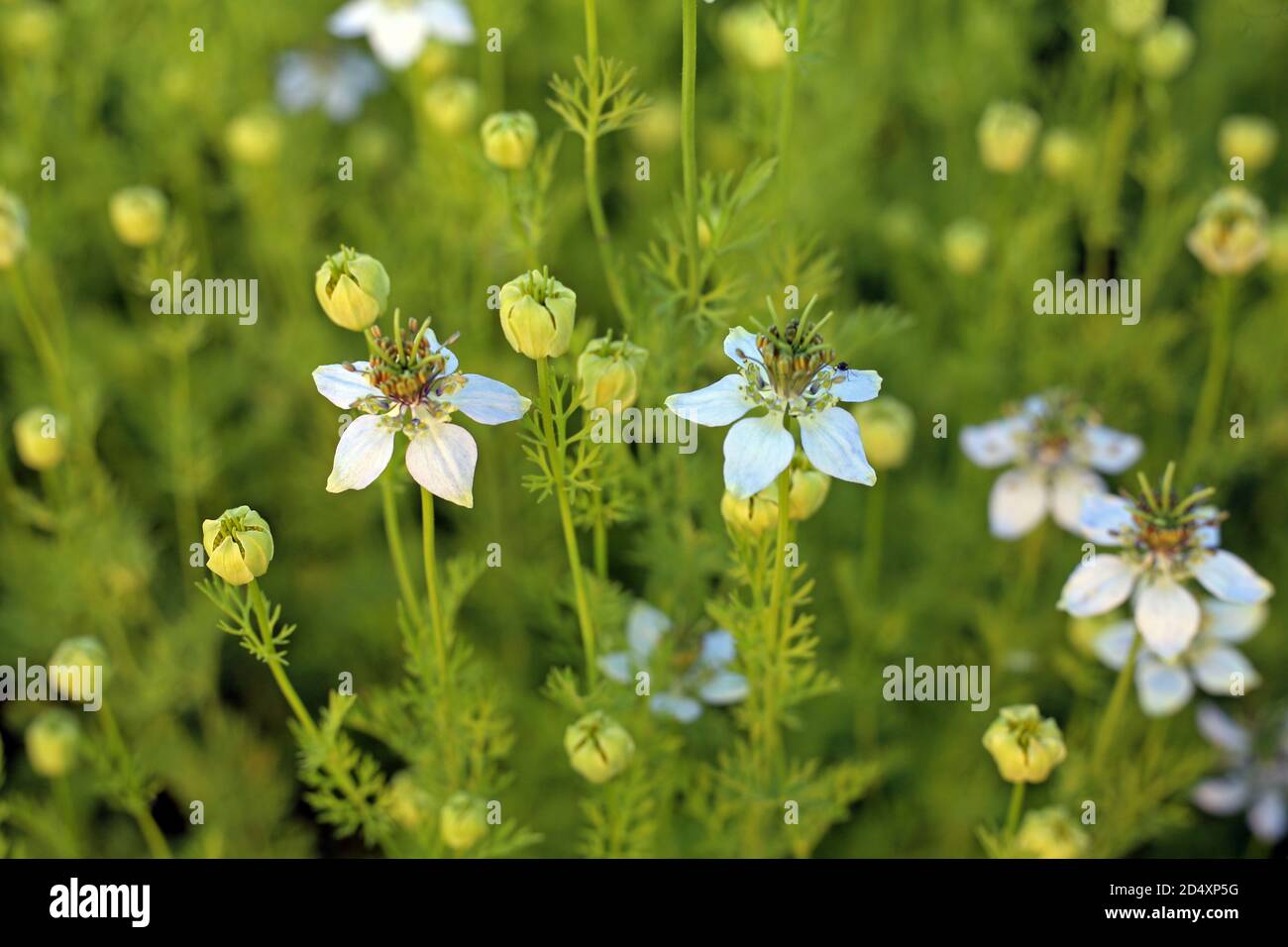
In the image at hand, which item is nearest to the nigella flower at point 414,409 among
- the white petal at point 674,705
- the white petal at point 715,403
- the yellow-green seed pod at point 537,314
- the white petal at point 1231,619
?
the yellow-green seed pod at point 537,314

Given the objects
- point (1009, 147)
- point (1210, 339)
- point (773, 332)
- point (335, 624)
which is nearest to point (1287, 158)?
point (1210, 339)

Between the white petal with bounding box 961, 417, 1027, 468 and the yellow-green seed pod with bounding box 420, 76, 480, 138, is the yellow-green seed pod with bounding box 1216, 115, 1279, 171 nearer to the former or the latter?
the white petal with bounding box 961, 417, 1027, 468

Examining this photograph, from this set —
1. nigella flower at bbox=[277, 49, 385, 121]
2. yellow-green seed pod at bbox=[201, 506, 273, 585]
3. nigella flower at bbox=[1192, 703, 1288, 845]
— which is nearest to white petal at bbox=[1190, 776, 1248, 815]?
nigella flower at bbox=[1192, 703, 1288, 845]

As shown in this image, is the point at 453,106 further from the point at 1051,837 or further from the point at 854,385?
the point at 1051,837

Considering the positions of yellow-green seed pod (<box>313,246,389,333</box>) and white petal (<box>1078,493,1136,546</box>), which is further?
white petal (<box>1078,493,1136,546</box>)

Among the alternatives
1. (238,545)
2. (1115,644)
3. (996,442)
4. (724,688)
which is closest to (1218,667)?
(1115,644)

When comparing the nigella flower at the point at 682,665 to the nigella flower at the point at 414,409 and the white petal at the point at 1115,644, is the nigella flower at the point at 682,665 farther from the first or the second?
the white petal at the point at 1115,644
